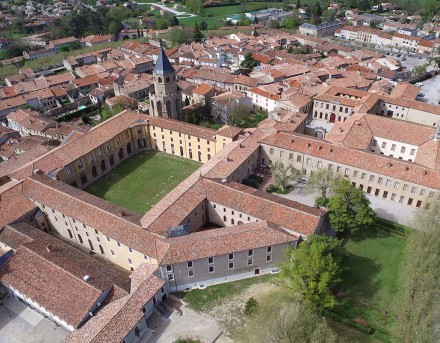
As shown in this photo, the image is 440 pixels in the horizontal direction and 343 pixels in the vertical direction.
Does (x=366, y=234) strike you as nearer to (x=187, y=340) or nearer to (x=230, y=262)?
(x=230, y=262)

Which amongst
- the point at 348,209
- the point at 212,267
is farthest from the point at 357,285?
the point at 212,267

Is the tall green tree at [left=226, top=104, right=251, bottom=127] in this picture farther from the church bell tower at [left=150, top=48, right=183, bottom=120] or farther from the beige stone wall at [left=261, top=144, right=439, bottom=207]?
the beige stone wall at [left=261, top=144, right=439, bottom=207]

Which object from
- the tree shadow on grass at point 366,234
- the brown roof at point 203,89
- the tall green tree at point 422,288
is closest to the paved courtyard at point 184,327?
the tall green tree at point 422,288

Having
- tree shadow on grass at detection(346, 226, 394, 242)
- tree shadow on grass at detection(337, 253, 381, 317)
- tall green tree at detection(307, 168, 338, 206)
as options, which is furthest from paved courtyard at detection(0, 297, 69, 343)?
tall green tree at detection(307, 168, 338, 206)

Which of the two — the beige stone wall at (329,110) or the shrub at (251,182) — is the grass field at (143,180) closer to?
the shrub at (251,182)

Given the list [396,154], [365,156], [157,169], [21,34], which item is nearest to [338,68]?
[396,154]
